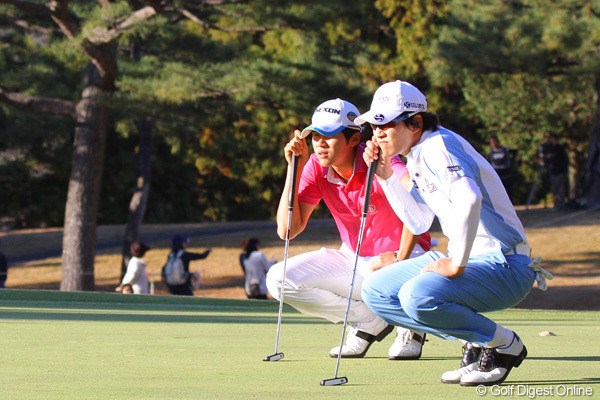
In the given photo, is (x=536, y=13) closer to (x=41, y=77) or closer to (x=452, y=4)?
(x=452, y=4)

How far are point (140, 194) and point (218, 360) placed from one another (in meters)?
25.7

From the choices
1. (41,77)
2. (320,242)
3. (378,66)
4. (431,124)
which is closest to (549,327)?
(431,124)

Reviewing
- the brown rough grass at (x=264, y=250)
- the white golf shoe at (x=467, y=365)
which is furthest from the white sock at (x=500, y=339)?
the brown rough grass at (x=264, y=250)

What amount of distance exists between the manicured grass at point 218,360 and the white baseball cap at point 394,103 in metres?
1.26

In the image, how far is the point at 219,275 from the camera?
1189 inches

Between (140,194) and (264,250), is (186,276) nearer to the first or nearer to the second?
(264,250)

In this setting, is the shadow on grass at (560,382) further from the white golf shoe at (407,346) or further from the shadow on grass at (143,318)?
the shadow on grass at (143,318)

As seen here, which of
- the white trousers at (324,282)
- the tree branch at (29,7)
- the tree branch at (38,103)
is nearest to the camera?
the white trousers at (324,282)

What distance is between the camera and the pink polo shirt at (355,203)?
7773 mm

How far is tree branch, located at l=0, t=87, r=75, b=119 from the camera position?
1063 inches

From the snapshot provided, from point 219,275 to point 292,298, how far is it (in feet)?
72.9

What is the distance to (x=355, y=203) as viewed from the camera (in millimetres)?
7785

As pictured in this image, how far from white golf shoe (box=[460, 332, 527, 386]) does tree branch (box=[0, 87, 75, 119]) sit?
857 inches

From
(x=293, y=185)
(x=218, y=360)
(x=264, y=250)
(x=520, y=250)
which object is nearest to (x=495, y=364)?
(x=520, y=250)
